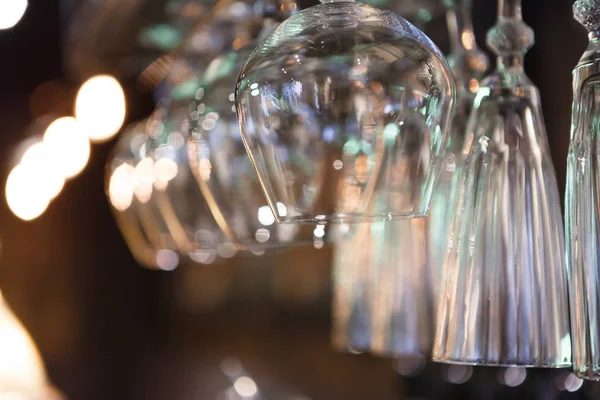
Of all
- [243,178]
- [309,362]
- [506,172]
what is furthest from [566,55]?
[309,362]

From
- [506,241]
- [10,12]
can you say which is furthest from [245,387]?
[506,241]

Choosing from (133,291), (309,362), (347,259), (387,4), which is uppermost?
(387,4)

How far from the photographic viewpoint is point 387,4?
35.1 inches

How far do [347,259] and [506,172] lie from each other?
42cm

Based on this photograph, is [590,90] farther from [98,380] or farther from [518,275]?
[98,380]

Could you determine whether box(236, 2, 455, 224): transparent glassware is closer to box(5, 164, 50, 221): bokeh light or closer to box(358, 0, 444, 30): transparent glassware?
box(358, 0, 444, 30): transparent glassware

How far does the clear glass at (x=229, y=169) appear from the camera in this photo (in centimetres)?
72

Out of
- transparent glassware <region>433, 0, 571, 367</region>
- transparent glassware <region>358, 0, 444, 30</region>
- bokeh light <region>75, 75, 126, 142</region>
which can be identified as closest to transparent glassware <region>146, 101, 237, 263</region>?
transparent glassware <region>358, 0, 444, 30</region>

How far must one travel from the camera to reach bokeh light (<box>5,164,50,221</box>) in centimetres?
220

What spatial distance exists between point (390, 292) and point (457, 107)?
23cm

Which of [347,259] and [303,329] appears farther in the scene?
[303,329]

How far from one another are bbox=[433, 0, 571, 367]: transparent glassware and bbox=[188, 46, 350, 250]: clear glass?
0.47 feet

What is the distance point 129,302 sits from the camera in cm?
275

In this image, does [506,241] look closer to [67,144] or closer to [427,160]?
[427,160]
